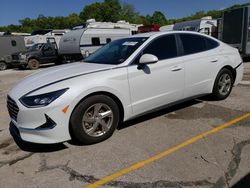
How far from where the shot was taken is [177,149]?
11.4 feet

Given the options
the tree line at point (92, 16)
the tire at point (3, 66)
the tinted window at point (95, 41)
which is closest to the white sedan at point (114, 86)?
the tinted window at point (95, 41)

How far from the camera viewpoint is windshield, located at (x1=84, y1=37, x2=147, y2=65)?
415 cm

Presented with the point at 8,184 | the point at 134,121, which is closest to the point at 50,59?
the point at 134,121

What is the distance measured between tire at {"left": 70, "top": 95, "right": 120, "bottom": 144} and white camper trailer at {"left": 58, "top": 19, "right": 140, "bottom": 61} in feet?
44.3

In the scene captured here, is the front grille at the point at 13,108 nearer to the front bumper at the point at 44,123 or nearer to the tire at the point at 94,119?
the front bumper at the point at 44,123

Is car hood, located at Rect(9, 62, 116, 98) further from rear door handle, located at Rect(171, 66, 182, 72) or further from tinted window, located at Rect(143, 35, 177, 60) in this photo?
rear door handle, located at Rect(171, 66, 182, 72)

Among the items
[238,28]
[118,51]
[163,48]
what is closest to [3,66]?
[238,28]

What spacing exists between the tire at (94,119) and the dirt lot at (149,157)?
150mm

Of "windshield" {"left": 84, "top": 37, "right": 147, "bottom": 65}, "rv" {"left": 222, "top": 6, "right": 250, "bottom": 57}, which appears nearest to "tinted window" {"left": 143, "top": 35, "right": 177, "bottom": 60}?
"windshield" {"left": 84, "top": 37, "right": 147, "bottom": 65}

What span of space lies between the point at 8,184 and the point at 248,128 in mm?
3558

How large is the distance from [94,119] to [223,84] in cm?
315

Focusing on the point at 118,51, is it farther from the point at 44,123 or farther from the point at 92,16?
the point at 92,16

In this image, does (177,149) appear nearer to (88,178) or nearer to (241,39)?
(88,178)

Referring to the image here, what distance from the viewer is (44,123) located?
129 inches
